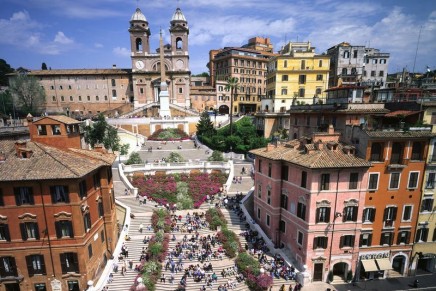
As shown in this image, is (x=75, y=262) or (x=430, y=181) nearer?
(x=75, y=262)

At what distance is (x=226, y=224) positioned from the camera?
3209 cm

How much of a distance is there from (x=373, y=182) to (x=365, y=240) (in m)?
6.24

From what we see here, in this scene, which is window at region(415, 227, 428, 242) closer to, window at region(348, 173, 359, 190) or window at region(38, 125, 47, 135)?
window at region(348, 173, 359, 190)

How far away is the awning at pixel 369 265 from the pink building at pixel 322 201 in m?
1.06

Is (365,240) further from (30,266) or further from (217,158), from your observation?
(30,266)

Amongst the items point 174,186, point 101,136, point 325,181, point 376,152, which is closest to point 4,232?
point 174,186

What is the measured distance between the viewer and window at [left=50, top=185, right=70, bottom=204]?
21531 mm

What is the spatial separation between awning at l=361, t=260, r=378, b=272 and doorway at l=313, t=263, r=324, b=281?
181 inches

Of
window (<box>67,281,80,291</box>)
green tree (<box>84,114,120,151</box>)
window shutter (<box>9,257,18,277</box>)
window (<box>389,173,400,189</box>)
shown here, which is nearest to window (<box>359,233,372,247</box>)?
window (<box>389,173,400,189</box>)

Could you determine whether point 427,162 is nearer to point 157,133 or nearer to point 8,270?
point 8,270

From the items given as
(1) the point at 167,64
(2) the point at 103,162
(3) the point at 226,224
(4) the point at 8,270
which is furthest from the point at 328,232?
(1) the point at 167,64

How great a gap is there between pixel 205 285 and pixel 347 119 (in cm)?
2435

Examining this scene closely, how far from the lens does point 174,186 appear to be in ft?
129

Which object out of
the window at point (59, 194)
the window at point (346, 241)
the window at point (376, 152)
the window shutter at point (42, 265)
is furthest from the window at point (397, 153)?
the window shutter at point (42, 265)
